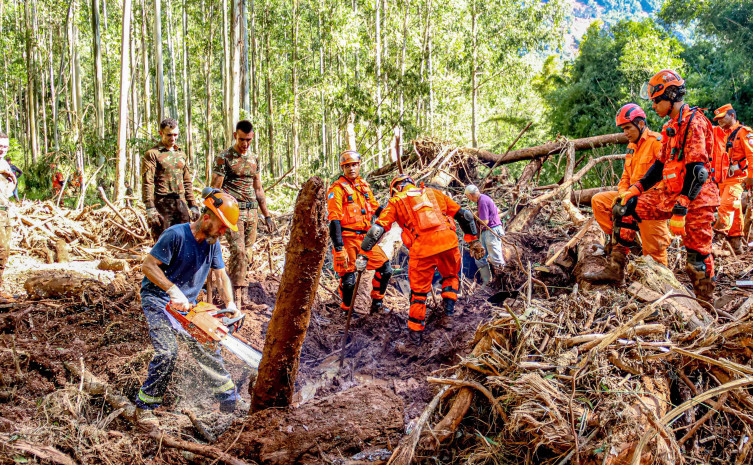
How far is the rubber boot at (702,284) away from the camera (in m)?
4.20

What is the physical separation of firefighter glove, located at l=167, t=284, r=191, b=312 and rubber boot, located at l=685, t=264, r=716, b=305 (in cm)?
427

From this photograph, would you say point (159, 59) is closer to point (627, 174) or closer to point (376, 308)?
point (376, 308)

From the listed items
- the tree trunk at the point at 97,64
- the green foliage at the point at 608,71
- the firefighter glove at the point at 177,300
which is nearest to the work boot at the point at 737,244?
the firefighter glove at the point at 177,300

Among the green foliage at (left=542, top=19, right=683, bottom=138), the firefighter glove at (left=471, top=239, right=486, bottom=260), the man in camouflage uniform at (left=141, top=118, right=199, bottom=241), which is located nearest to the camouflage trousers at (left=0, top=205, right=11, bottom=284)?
the man in camouflage uniform at (left=141, top=118, right=199, bottom=241)

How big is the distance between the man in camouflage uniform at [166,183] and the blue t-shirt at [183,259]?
2205mm

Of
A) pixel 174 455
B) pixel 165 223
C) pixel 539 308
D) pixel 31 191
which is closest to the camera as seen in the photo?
pixel 174 455

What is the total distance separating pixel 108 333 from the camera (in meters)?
4.78

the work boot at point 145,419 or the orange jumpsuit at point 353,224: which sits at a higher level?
the orange jumpsuit at point 353,224

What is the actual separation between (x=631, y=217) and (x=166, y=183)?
4.98 metres

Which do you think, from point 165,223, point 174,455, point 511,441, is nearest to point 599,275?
point 511,441

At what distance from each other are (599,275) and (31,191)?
16.5 m

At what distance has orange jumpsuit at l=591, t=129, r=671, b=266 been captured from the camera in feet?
14.2

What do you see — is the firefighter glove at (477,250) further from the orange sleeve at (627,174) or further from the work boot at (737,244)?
the work boot at (737,244)

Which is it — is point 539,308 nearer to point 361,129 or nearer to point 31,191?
point 361,129
